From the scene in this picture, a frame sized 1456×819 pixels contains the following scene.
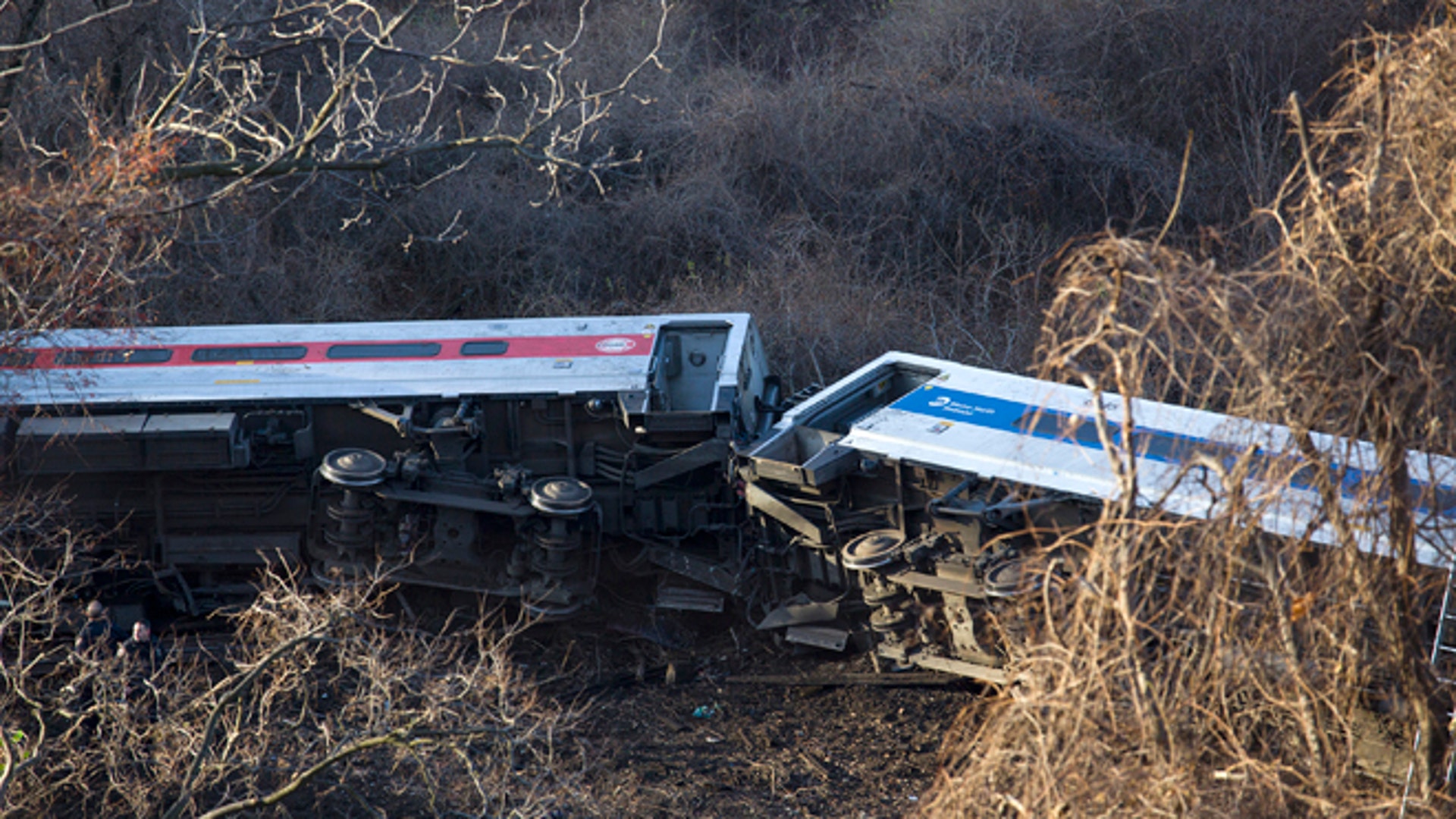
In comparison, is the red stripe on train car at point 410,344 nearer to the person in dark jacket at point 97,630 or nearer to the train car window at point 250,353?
the train car window at point 250,353

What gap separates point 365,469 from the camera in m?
9.18

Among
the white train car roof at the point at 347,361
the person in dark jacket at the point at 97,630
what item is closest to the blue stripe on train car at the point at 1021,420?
the white train car roof at the point at 347,361

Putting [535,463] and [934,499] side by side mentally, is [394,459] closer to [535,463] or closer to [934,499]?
[535,463]

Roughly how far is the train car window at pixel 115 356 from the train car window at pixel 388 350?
118 centimetres

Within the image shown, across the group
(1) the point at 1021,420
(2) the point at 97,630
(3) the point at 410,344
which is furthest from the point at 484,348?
(1) the point at 1021,420

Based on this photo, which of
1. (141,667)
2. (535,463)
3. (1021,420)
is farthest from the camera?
(535,463)

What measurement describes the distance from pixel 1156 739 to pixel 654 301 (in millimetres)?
9975

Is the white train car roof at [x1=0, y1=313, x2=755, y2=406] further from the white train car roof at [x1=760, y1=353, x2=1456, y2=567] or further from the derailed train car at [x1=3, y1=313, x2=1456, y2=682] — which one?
the white train car roof at [x1=760, y1=353, x2=1456, y2=567]

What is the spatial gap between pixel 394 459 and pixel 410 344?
1.07 metres

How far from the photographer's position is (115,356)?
10.0 metres

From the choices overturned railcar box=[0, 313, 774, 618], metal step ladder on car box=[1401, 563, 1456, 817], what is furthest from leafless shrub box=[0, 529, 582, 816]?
metal step ladder on car box=[1401, 563, 1456, 817]

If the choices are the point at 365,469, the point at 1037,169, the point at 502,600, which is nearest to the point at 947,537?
the point at 502,600

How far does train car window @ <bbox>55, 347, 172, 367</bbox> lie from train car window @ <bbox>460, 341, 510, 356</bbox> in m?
2.07

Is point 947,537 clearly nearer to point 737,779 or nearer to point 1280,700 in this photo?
point 737,779
